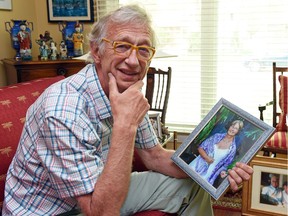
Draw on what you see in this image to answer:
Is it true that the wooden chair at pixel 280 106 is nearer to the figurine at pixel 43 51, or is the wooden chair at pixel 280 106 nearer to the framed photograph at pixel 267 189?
the framed photograph at pixel 267 189

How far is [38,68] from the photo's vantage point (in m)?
2.48

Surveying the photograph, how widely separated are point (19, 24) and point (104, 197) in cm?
195

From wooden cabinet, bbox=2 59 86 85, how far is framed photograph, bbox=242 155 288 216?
1441mm

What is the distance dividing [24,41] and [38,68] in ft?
0.87

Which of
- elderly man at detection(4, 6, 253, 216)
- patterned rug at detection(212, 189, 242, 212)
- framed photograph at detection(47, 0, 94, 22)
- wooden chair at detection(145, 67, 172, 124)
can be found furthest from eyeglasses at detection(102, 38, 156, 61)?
framed photograph at detection(47, 0, 94, 22)

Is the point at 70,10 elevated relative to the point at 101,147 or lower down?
elevated

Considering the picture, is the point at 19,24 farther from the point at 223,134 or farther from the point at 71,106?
the point at 223,134

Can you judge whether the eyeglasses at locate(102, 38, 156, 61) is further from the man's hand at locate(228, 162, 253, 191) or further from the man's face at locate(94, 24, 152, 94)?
the man's hand at locate(228, 162, 253, 191)

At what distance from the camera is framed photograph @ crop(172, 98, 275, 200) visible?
3.73 feet

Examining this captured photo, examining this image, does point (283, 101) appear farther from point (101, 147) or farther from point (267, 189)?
point (101, 147)

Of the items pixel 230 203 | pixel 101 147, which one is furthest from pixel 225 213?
pixel 101 147

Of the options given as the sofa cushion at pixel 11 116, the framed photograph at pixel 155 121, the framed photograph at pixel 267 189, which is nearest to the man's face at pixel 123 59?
the sofa cushion at pixel 11 116

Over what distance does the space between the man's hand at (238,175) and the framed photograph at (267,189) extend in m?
0.79

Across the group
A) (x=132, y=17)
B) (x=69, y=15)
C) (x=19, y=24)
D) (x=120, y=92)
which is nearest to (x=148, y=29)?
(x=132, y=17)
